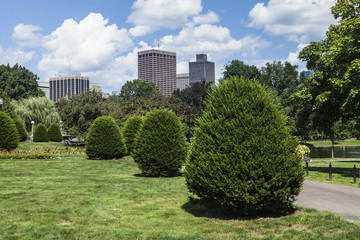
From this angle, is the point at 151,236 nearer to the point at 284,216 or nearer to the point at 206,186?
the point at 206,186

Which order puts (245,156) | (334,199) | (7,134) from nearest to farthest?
(245,156) < (334,199) < (7,134)

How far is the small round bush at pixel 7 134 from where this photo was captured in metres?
28.9

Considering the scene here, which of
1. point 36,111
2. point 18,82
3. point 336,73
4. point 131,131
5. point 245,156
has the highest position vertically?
point 18,82

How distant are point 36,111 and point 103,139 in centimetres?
3774

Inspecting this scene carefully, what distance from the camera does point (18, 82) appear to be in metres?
77.8

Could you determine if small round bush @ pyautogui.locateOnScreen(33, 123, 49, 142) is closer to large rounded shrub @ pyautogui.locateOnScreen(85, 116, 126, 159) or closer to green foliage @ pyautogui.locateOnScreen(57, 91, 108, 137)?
green foliage @ pyautogui.locateOnScreen(57, 91, 108, 137)

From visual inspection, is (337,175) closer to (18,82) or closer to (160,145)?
(160,145)

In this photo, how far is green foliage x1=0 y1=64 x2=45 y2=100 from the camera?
76.1 m

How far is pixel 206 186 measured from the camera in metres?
8.23

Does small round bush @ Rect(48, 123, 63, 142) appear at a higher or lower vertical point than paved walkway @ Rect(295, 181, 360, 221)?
higher

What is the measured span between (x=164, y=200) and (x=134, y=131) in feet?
65.2

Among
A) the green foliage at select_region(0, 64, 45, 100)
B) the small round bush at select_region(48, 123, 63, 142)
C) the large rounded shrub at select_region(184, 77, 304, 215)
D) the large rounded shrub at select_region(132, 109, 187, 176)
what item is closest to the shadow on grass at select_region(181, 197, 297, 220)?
the large rounded shrub at select_region(184, 77, 304, 215)

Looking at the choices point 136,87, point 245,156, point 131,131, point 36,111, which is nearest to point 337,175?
point 245,156

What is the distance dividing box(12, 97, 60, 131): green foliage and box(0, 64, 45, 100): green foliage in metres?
17.0
